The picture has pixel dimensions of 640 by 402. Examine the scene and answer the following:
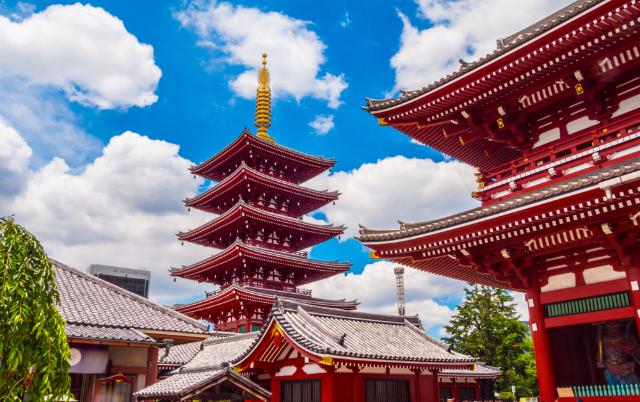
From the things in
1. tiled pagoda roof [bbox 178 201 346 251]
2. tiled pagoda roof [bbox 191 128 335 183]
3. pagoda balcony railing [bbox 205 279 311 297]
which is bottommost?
pagoda balcony railing [bbox 205 279 311 297]

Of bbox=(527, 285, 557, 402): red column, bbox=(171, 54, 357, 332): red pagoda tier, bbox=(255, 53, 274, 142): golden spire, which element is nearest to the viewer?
bbox=(527, 285, 557, 402): red column

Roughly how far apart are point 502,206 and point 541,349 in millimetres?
4160

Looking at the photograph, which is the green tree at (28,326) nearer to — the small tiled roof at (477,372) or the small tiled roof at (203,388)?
the small tiled roof at (203,388)

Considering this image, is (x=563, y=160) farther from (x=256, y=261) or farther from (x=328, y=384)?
(x=256, y=261)

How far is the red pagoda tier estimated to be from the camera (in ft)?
123

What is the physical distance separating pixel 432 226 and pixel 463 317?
98.3ft

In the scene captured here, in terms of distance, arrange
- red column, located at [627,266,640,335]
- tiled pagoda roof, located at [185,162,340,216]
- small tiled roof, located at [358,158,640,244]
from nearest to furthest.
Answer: small tiled roof, located at [358,158,640,244] → red column, located at [627,266,640,335] → tiled pagoda roof, located at [185,162,340,216]

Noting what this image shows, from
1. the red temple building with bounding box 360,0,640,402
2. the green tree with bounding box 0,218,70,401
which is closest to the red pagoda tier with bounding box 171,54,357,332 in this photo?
the red temple building with bounding box 360,0,640,402

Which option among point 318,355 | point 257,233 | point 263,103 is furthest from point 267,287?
point 318,355

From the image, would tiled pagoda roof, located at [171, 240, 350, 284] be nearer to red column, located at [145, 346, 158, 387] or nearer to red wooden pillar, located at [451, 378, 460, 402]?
red wooden pillar, located at [451, 378, 460, 402]

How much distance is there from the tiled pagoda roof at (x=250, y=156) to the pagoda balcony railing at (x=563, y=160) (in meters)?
27.5

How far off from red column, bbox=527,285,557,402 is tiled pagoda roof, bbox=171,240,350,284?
2565 centimetres

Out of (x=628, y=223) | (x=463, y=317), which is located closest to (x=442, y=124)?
(x=628, y=223)

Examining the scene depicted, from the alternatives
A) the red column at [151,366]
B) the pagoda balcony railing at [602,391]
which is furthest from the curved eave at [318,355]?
the pagoda balcony railing at [602,391]
